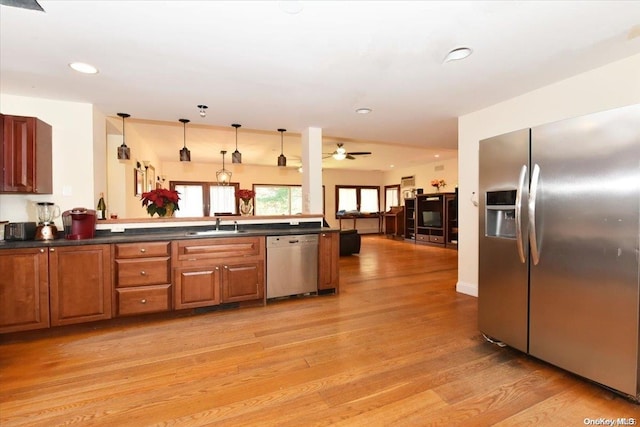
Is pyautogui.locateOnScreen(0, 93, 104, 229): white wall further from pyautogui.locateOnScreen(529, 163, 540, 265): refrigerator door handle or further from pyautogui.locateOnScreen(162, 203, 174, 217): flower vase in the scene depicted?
pyautogui.locateOnScreen(529, 163, 540, 265): refrigerator door handle

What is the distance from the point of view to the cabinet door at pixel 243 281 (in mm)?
3297

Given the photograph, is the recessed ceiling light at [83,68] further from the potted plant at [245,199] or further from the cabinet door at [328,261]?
the cabinet door at [328,261]

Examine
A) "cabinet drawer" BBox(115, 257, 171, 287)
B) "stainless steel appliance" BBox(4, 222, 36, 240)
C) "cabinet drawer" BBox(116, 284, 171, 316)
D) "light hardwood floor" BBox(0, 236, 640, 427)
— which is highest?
"stainless steel appliance" BBox(4, 222, 36, 240)

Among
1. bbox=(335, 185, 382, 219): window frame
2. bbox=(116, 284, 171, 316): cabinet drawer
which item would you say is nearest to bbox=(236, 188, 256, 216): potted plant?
bbox=(116, 284, 171, 316): cabinet drawer

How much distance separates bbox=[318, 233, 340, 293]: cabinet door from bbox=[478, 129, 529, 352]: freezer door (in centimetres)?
181

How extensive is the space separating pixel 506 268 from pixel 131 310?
11.3 ft

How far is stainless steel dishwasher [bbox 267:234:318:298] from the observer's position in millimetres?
3531

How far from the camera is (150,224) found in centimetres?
347

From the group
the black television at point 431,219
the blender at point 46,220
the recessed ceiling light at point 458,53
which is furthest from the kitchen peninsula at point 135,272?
the black television at point 431,219

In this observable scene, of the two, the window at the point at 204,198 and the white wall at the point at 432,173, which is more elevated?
the white wall at the point at 432,173

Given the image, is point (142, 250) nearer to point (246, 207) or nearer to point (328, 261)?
point (246, 207)

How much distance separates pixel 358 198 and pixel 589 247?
9490 millimetres

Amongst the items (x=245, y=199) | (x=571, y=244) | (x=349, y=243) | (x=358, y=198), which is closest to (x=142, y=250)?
(x=245, y=199)

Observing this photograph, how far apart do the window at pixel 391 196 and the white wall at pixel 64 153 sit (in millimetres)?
9427
